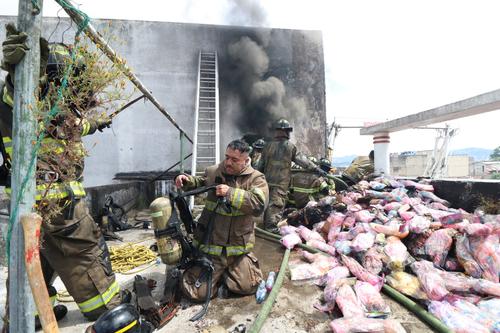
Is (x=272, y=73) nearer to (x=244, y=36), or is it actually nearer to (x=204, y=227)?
(x=244, y=36)

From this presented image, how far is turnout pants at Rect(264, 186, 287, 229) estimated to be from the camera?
197 inches

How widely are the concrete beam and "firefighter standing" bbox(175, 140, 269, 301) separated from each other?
332 centimetres

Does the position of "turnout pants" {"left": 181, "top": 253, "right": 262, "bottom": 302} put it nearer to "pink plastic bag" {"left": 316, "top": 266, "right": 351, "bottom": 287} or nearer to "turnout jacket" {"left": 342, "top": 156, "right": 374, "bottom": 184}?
"pink plastic bag" {"left": 316, "top": 266, "right": 351, "bottom": 287}

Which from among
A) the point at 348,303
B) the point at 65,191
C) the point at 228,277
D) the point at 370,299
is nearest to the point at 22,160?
the point at 65,191

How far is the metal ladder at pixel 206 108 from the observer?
27.0ft

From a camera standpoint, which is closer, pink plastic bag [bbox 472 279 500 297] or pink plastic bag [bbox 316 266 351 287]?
pink plastic bag [bbox 472 279 500 297]

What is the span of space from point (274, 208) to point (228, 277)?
2.41 m

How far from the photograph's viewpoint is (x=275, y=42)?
9883mm

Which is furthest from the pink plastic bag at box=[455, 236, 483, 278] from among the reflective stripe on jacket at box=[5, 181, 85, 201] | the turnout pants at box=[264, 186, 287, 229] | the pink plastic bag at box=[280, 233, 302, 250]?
the reflective stripe on jacket at box=[5, 181, 85, 201]

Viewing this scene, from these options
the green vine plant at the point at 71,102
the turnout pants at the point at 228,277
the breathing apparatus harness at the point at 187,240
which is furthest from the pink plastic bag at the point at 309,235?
the green vine plant at the point at 71,102

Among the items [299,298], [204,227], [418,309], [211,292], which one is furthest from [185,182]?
[418,309]

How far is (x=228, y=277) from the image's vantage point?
2.82 metres

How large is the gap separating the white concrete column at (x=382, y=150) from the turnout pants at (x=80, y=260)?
5420 millimetres

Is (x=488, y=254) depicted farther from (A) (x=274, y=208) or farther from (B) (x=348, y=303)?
(A) (x=274, y=208)
